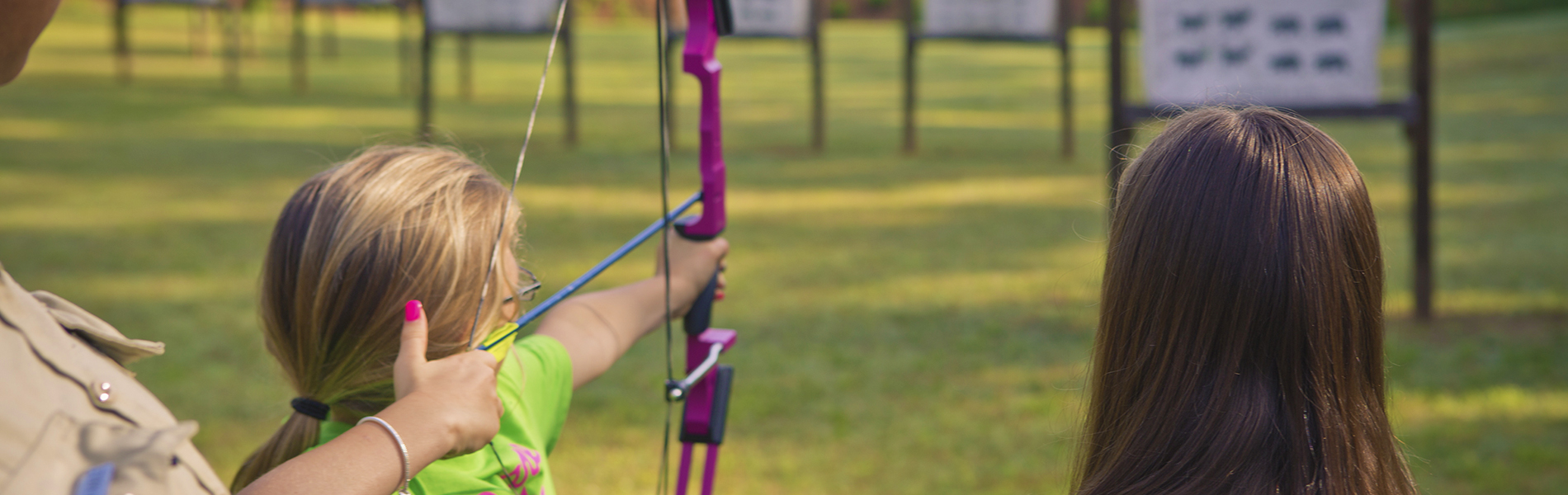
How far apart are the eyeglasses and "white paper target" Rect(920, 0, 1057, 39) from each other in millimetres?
6463

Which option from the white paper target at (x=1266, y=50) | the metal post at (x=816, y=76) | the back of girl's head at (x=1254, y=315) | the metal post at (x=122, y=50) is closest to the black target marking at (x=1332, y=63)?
the white paper target at (x=1266, y=50)

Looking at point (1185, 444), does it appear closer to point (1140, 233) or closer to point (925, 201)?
point (1140, 233)

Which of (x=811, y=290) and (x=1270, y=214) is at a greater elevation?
(x=1270, y=214)

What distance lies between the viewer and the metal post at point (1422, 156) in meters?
3.52

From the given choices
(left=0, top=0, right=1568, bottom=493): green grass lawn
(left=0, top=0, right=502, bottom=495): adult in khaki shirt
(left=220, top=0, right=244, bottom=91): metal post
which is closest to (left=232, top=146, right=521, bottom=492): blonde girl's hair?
(left=0, top=0, right=502, bottom=495): adult in khaki shirt

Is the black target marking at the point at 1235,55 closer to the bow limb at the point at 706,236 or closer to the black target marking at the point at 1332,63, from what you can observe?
the black target marking at the point at 1332,63

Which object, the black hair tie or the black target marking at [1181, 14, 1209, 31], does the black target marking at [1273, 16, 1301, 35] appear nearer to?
the black target marking at [1181, 14, 1209, 31]

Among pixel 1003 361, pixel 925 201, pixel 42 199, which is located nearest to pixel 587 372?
pixel 1003 361

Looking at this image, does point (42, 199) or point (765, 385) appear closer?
point (765, 385)

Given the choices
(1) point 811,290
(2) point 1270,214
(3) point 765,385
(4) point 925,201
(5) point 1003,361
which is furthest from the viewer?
(4) point 925,201

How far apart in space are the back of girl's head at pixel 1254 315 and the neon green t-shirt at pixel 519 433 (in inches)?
22.0

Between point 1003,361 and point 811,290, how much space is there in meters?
0.90

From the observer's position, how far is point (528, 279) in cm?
139

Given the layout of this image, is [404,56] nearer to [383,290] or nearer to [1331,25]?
[1331,25]
